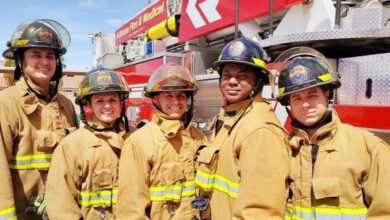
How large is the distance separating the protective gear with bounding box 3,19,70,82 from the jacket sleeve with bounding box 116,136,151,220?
976 mm

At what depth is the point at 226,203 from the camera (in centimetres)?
182

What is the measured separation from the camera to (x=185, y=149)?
7.31ft

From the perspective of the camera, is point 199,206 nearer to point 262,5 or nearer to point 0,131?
point 0,131

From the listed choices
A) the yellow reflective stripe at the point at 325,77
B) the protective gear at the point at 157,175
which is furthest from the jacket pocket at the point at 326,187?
the protective gear at the point at 157,175

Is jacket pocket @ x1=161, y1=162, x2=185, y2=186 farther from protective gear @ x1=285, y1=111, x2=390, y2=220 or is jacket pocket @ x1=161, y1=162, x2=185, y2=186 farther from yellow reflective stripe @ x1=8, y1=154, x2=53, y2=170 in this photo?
yellow reflective stripe @ x1=8, y1=154, x2=53, y2=170

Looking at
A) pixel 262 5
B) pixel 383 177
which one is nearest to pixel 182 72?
pixel 383 177

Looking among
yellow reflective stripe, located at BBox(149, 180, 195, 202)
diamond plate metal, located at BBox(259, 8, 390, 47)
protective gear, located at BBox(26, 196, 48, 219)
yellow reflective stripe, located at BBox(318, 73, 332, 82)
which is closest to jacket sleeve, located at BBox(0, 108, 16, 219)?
protective gear, located at BBox(26, 196, 48, 219)

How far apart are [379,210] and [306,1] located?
205 centimetres

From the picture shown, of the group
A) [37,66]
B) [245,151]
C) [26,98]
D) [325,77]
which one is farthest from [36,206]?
[325,77]

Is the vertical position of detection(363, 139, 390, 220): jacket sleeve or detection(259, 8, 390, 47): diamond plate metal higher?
detection(259, 8, 390, 47): diamond plate metal

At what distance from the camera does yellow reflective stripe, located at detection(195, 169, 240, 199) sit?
1757 mm

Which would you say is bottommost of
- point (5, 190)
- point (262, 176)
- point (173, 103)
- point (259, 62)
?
point (5, 190)

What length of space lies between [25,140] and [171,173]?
95 cm

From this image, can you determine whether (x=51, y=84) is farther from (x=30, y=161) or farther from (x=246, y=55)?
(x=246, y=55)
